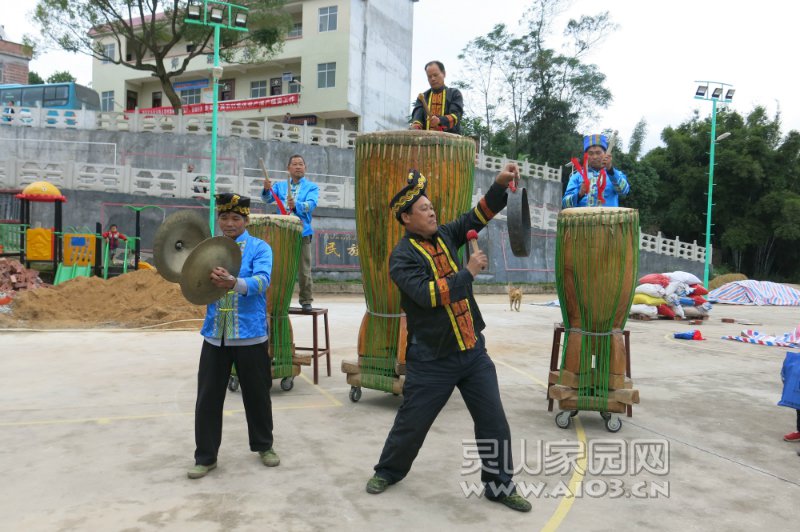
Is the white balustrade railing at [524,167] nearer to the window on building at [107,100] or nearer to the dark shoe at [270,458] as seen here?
the window on building at [107,100]

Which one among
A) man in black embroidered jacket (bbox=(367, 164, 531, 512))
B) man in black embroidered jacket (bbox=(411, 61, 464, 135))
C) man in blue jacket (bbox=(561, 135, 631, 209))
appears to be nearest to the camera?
man in black embroidered jacket (bbox=(367, 164, 531, 512))

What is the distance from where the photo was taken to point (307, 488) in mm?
3117

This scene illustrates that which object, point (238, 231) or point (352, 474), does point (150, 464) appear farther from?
point (238, 231)

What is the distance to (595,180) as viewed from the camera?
502 cm

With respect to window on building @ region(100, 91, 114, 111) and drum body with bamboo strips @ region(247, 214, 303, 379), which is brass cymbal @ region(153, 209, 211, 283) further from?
window on building @ region(100, 91, 114, 111)

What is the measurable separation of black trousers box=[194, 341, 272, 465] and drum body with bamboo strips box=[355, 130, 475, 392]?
1.43 metres

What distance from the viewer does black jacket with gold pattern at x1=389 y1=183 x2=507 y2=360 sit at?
300cm

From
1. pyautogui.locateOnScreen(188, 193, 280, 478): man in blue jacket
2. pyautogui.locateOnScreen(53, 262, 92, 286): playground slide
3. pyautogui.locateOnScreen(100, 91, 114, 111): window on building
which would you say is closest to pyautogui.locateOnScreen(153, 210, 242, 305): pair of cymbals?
pyautogui.locateOnScreen(188, 193, 280, 478): man in blue jacket

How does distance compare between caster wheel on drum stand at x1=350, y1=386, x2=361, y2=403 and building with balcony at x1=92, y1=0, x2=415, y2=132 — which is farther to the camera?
building with balcony at x1=92, y1=0, x2=415, y2=132

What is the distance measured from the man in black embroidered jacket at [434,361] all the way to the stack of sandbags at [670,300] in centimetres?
1067

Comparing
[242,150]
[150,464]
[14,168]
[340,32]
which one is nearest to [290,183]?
[150,464]

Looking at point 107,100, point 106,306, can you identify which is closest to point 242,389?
point 106,306

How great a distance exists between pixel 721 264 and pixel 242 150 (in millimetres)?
26536

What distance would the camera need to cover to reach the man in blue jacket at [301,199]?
6.14m
